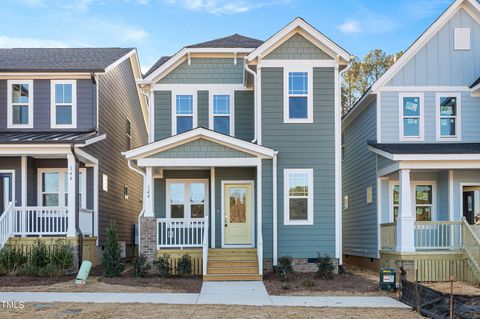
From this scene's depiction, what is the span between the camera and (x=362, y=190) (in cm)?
1889

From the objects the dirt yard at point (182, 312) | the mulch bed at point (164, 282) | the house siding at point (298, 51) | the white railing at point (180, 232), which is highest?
the house siding at point (298, 51)

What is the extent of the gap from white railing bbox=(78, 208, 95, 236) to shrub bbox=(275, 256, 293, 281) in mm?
6351

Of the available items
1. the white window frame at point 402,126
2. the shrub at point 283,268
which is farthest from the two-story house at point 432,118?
the shrub at point 283,268

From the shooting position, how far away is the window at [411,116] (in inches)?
659

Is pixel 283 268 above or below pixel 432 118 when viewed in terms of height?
below

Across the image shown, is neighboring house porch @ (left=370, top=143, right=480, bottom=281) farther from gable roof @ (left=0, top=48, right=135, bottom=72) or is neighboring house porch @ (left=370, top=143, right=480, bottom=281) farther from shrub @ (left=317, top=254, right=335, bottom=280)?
gable roof @ (left=0, top=48, right=135, bottom=72)

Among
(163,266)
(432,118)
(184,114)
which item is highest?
(184,114)

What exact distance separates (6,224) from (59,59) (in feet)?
21.2

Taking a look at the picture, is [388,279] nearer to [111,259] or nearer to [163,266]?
[163,266]

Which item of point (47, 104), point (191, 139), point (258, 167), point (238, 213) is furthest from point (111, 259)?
point (47, 104)

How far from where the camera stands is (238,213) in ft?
55.7

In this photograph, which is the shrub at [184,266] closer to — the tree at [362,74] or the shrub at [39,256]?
the shrub at [39,256]

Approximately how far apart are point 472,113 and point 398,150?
3267 mm

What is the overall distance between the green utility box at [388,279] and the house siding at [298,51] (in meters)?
6.81
